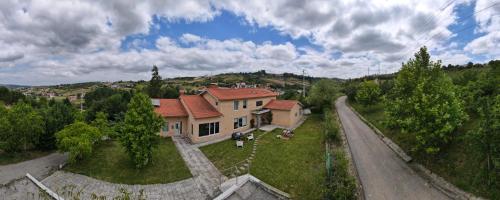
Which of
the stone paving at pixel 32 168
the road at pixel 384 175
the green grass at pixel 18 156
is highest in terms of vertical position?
the road at pixel 384 175

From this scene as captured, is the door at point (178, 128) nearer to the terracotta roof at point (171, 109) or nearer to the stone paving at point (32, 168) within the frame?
the terracotta roof at point (171, 109)

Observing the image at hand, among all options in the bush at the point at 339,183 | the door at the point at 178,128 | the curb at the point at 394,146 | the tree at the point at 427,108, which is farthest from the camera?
the door at the point at 178,128

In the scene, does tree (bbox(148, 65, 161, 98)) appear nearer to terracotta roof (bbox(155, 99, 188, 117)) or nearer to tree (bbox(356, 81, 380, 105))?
terracotta roof (bbox(155, 99, 188, 117))

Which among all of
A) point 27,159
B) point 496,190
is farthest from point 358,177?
point 27,159

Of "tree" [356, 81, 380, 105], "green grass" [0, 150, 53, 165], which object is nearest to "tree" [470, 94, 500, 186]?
"tree" [356, 81, 380, 105]

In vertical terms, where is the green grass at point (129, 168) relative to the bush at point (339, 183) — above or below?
below

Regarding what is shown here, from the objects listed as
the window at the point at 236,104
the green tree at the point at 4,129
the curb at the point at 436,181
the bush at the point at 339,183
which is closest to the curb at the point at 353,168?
the bush at the point at 339,183

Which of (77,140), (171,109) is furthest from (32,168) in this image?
(171,109)

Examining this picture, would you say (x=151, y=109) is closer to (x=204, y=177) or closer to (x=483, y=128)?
(x=204, y=177)
